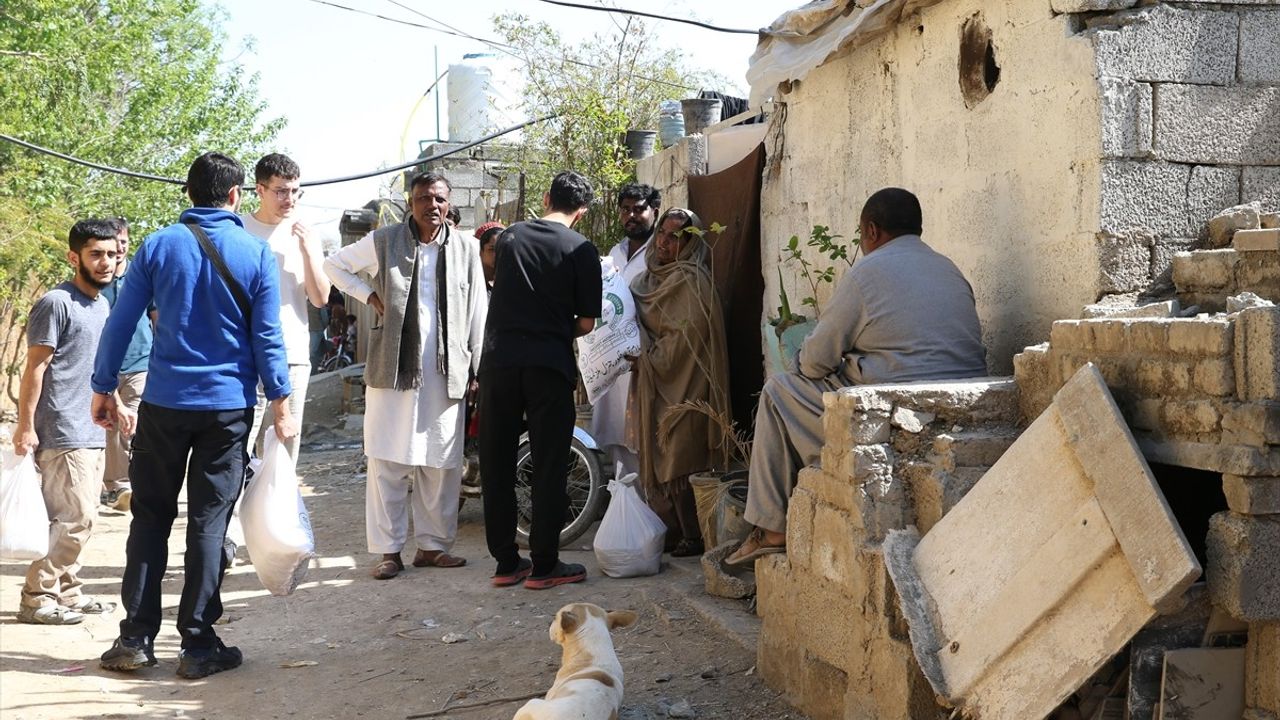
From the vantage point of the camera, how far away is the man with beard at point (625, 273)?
6.72 m

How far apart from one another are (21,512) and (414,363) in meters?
1.94

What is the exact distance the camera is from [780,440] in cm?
429

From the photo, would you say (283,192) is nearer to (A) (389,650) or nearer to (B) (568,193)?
(B) (568,193)

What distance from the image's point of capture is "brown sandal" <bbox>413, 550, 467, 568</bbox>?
613cm

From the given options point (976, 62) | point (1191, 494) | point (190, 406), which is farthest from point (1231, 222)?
point (190, 406)

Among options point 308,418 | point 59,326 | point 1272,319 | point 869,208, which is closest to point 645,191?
point 869,208

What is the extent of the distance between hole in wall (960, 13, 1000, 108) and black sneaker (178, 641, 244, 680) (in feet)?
12.3

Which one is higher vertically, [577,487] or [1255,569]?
[1255,569]

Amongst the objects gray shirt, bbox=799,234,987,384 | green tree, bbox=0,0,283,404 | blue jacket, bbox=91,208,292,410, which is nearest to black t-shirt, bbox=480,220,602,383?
blue jacket, bbox=91,208,292,410

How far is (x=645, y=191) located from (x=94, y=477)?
11.1 feet

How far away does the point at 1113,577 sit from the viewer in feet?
8.56

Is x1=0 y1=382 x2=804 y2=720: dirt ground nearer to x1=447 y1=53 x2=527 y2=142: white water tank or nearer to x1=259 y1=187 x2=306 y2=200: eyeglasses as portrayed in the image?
x1=259 y1=187 x2=306 y2=200: eyeglasses

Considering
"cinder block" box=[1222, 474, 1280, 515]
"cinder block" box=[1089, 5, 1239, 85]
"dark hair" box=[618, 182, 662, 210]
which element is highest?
"cinder block" box=[1089, 5, 1239, 85]

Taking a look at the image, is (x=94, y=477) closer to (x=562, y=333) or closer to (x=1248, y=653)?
(x=562, y=333)
